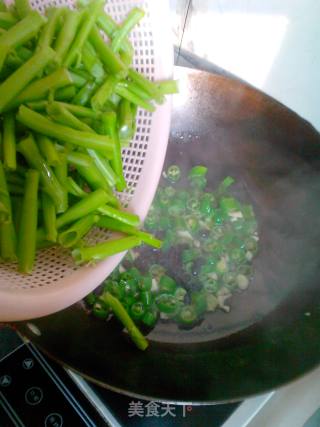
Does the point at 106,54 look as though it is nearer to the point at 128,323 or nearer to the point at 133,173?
the point at 133,173

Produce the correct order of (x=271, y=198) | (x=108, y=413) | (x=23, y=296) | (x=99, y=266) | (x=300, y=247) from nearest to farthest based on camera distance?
(x=23, y=296) < (x=99, y=266) < (x=108, y=413) < (x=300, y=247) < (x=271, y=198)

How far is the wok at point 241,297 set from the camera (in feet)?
2.83

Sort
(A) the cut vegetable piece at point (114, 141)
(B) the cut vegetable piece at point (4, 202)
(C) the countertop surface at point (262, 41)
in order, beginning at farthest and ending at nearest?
(C) the countertop surface at point (262, 41) → (A) the cut vegetable piece at point (114, 141) → (B) the cut vegetable piece at point (4, 202)

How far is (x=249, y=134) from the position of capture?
134 centimetres

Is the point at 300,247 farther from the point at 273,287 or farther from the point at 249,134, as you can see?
the point at 249,134

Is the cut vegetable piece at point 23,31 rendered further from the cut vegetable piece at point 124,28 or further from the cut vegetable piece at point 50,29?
the cut vegetable piece at point 124,28

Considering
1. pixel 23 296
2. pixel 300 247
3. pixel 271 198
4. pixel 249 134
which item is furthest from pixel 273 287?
pixel 23 296

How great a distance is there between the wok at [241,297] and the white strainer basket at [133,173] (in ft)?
0.43

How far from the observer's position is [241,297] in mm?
1195

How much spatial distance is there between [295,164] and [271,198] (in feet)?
0.42

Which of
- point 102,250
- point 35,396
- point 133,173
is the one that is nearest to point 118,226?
point 102,250

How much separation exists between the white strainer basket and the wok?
13 cm

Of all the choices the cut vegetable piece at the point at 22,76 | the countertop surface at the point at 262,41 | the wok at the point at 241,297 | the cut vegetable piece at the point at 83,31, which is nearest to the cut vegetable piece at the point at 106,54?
the cut vegetable piece at the point at 83,31

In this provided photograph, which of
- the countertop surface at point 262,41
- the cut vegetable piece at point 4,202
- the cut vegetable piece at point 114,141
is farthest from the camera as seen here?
the countertop surface at point 262,41
